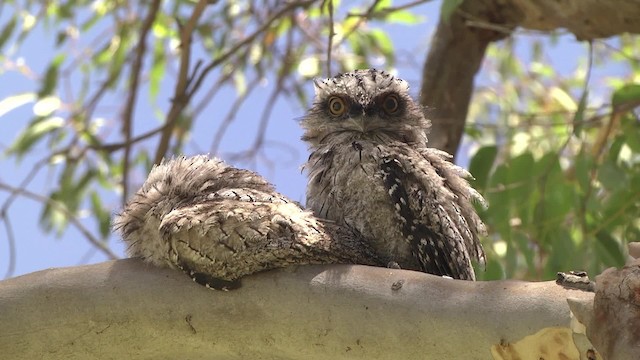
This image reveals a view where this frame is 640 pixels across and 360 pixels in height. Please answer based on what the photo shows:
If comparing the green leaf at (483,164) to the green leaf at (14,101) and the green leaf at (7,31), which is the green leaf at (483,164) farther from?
the green leaf at (7,31)

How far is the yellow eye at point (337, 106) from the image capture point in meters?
3.08

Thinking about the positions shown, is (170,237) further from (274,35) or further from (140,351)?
(274,35)

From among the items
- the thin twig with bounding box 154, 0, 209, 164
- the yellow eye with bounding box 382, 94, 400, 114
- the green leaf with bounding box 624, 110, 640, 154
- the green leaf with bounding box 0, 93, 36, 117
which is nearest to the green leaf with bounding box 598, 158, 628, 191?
the green leaf with bounding box 624, 110, 640, 154

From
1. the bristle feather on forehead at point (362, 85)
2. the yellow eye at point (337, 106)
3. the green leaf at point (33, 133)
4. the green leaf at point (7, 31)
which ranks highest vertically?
the green leaf at point (7, 31)

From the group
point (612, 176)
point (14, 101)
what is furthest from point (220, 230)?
point (14, 101)

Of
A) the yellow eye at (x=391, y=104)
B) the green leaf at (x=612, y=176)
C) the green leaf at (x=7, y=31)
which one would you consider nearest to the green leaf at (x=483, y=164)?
the green leaf at (x=612, y=176)

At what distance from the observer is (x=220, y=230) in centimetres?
217

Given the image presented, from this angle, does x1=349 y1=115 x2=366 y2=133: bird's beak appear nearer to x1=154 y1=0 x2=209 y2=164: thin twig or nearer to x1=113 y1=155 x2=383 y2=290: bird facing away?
x1=113 y1=155 x2=383 y2=290: bird facing away

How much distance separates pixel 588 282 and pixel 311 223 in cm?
70

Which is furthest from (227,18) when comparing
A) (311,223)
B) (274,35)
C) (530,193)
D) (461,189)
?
(311,223)

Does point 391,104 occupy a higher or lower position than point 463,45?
lower

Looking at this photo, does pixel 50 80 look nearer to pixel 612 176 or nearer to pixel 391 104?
pixel 391 104

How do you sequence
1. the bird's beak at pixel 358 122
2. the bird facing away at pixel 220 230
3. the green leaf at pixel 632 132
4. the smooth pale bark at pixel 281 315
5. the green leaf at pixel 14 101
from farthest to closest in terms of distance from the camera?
the green leaf at pixel 14 101
the green leaf at pixel 632 132
the bird's beak at pixel 358 122
the bird facing away at pixel 220 230
the smooth pale bark at pixel 281 315

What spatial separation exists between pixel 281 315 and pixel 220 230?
0.24 metres
